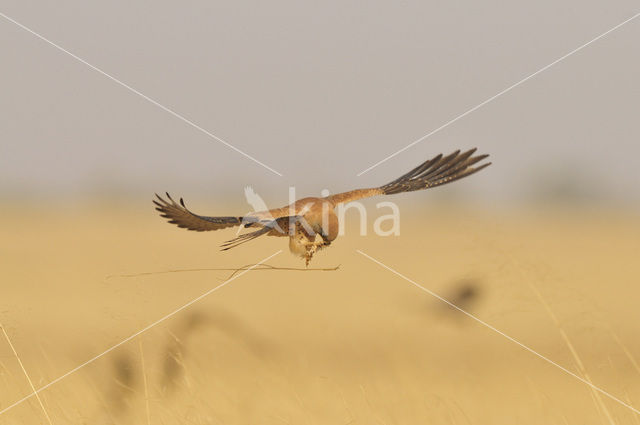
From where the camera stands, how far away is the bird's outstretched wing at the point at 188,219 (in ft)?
25.7

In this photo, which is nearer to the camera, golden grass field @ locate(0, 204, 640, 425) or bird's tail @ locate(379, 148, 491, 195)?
golden grass field @ locate(0, 204, 640, 425)

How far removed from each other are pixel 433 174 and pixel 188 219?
4.02m

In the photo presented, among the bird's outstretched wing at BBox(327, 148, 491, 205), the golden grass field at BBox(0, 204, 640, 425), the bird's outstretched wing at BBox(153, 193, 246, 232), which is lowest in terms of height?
the golden grass field at BBox(0, 204, 640, 425)

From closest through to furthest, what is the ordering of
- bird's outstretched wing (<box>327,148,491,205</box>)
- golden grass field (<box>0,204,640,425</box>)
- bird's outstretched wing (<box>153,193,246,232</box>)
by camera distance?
golden grass field (<box>0,204,640,425</box>), bird's outstretched wing (<box>153,193,246,232</box>), bird's outstretched wing (<box>327,148,491,205</box>)

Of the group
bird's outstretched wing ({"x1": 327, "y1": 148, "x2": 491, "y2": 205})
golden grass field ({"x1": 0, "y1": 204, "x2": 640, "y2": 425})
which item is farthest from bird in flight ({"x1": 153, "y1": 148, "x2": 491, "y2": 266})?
golden grass field ({"x1": 0, "y1": 204, "x2": 640, "y2": 425})

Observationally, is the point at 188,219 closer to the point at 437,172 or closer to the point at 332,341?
the point at 332,341

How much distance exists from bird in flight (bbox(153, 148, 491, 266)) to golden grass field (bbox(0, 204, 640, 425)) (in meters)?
0.53

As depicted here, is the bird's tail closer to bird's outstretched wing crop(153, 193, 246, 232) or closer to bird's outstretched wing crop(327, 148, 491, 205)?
bird's outstretched wing crop(327, 148, 491, 205)

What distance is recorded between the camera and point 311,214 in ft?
28.6

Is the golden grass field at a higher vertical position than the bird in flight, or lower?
lower

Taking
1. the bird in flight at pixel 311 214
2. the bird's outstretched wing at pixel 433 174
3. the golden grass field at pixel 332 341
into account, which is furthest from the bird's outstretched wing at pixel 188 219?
the bird's outstretched wing at pixel 433 174

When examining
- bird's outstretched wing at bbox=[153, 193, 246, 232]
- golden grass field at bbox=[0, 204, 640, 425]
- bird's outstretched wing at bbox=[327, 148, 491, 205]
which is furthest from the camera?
bird's outstretched wing at bbox=[327, 148, 491, 205]

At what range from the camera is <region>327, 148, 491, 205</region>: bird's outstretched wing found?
31.8 ft

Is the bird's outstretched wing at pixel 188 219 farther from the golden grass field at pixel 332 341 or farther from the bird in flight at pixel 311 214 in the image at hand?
the golden grass field at pixel 332 341
